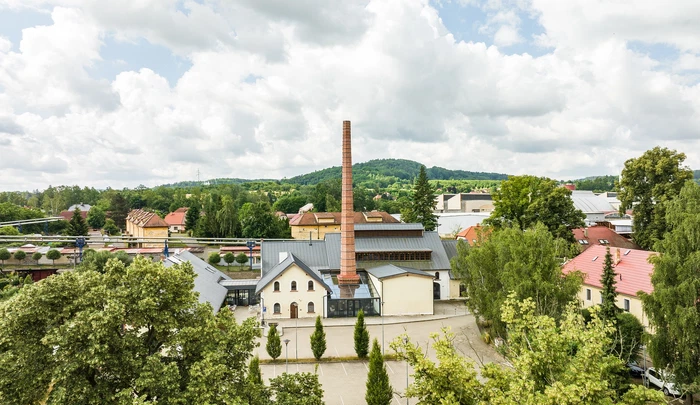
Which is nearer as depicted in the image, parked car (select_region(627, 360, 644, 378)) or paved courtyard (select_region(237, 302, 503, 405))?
parked car (select_region(627, 360, 644, 378))

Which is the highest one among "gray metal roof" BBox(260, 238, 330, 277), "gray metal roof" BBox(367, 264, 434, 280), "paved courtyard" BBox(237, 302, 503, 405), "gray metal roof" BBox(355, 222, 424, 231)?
"gray metal roof" BBox(355, 222, 424, 231)

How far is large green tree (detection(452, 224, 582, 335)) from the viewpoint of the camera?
23172 millimetres

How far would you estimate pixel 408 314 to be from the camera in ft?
120

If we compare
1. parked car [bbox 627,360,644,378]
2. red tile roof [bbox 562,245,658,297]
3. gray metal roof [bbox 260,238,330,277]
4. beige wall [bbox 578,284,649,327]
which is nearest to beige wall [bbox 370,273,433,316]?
gray metal roof [bbox 260,238,330,277]

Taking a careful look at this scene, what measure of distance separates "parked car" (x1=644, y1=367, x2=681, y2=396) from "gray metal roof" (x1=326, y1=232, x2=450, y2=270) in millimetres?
21274

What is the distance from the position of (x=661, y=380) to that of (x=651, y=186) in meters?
23.2

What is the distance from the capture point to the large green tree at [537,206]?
40281 mm

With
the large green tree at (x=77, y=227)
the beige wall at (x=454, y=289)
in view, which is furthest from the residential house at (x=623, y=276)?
the large green tree at (x=77, y=227)

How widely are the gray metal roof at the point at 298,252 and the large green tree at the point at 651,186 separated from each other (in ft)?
91.7

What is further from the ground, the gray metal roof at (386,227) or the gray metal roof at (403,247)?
the gray metal roof at (386,227)

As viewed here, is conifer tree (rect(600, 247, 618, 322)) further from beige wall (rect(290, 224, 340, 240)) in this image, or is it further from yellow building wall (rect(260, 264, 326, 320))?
A: beige wall (rect(290, 224, 340, 240))

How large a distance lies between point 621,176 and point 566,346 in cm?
3636

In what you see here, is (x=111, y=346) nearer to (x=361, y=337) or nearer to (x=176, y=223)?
(x=361, y=337)

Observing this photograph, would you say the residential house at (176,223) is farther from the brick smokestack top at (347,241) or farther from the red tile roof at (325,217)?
the brick smokestack top at (347,241)
